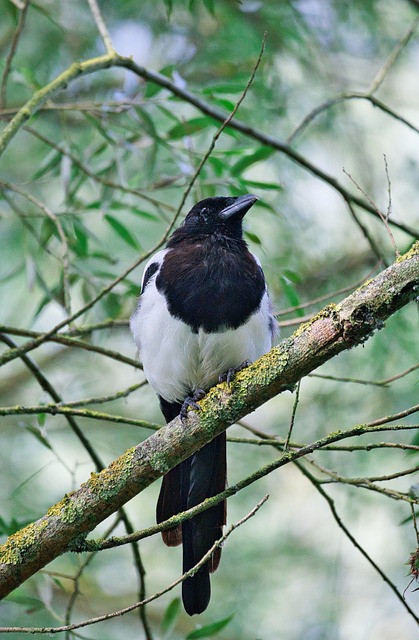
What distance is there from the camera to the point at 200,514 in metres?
2.84

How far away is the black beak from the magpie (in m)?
0.13

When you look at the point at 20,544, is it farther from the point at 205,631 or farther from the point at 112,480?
the point at 205,631

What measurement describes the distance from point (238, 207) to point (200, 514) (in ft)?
3.52

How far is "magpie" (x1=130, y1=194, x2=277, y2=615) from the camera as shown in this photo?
9.03 feet

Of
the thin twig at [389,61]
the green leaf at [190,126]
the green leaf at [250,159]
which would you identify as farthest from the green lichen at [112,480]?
the thin twig at [389,61]

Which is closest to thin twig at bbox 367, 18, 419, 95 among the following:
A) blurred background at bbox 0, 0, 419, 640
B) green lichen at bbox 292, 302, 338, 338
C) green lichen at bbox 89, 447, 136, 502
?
blurred background at bbox 0, 0, 419, 640

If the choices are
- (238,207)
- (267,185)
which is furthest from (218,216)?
(267,185)

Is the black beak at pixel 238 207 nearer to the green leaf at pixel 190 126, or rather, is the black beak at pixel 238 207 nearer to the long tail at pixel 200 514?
the green leaf at pixel 190 126

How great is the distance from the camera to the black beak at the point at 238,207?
3.07 m

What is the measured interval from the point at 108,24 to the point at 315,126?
3.82 ft

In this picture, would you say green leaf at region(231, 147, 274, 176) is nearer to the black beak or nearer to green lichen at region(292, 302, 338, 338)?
the black beak

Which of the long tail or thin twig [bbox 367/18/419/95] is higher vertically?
thin twig [bbox 367/18/419/95]

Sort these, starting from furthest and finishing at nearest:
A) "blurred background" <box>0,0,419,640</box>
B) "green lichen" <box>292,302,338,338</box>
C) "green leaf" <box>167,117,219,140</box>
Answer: "blurred background" <box>0,0,419,640</box>
"green leaf" <box>167,117,219,140</box>
"green lichen" <box>292,302,338,338</box>

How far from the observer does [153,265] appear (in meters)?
3.02
